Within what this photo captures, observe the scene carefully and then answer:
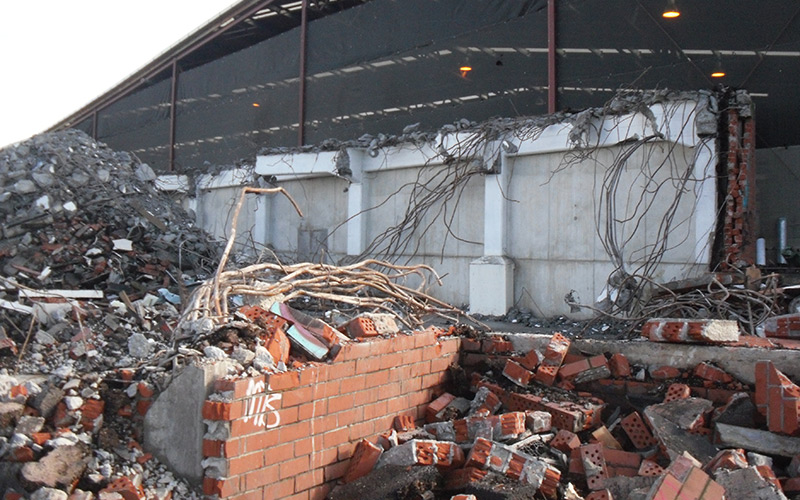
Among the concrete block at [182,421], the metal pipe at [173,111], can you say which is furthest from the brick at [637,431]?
the metal pipe at [173,111]

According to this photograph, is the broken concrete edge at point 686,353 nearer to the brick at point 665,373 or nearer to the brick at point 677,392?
the brick at point 665,373

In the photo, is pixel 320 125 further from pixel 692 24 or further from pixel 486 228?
pixel 692 24

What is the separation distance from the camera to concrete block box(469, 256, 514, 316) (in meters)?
9.38

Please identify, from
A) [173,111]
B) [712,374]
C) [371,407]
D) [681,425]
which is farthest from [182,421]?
[173,111]

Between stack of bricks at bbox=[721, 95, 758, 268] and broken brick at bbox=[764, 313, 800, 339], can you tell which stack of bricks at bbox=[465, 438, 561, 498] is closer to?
broken brick at bbox=[764, 313, 800, 339]

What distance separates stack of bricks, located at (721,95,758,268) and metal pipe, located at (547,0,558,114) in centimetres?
277

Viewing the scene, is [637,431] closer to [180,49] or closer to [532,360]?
[532,360]

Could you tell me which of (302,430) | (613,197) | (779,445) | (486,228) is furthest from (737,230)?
(302,430)

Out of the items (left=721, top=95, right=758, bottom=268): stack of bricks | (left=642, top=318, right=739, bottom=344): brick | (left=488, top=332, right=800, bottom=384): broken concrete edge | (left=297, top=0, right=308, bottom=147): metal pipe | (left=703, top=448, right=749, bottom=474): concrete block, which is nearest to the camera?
(left=703, top=448, right=749, bottom=474): concrete block

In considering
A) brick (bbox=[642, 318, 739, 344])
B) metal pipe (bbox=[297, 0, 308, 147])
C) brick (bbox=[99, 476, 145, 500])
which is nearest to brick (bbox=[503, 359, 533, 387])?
brick (bbox=[642, 318, 739, 344])

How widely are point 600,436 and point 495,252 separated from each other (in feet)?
19.1

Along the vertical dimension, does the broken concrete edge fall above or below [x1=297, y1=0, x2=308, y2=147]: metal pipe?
below

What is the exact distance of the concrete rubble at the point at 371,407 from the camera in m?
3.02

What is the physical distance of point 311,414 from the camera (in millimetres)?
3502
